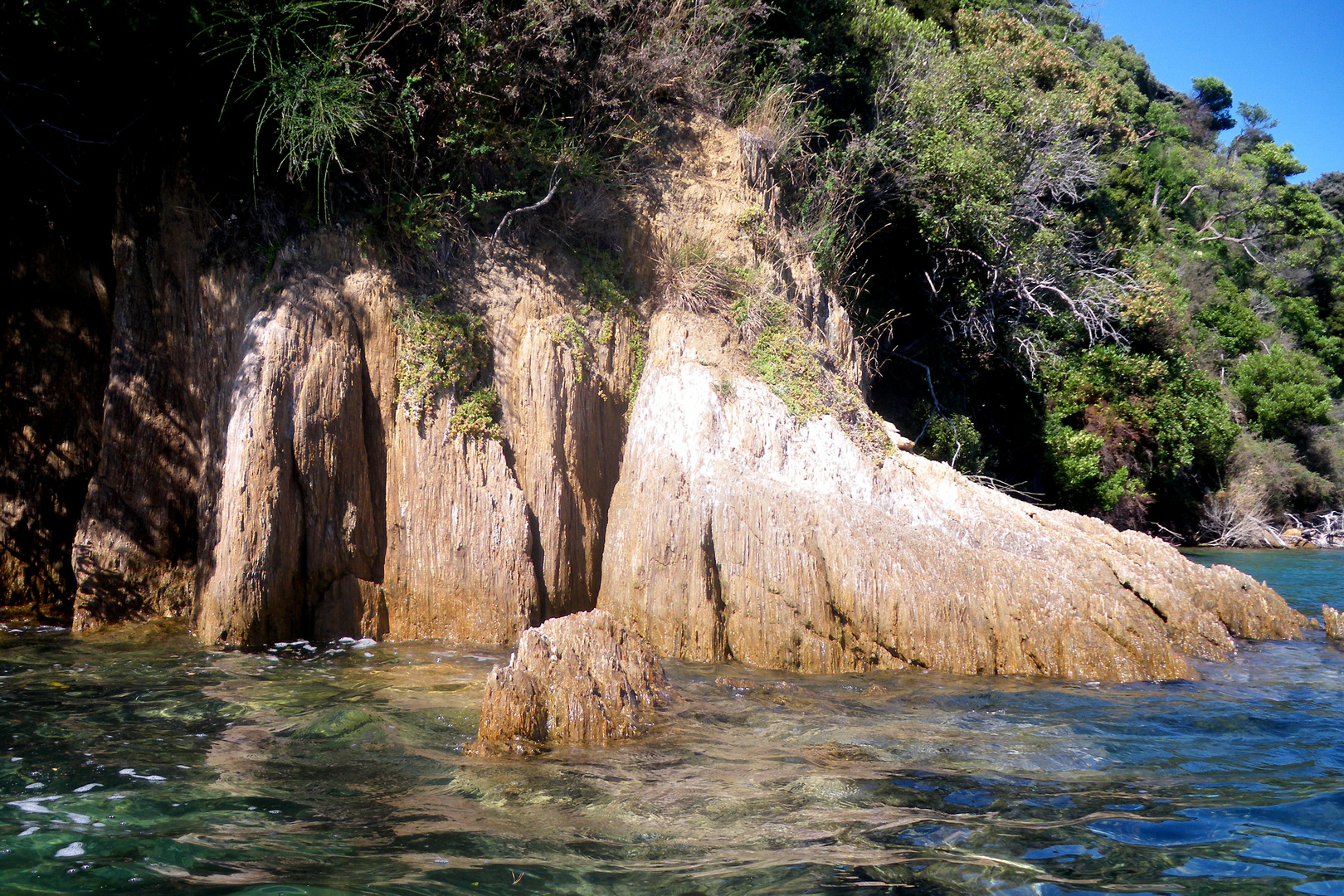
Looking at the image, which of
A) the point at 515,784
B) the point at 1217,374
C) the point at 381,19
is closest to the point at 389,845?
the point at 515,784

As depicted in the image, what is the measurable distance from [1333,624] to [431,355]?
8821 millimetres

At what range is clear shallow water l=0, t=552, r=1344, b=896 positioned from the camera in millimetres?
3297

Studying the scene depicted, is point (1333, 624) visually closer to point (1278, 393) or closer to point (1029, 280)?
point (1029, 280)

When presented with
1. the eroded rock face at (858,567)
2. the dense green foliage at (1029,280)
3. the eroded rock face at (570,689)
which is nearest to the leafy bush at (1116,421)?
the dense green foliage at (1029,280)

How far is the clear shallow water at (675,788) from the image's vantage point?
3297 millimetres

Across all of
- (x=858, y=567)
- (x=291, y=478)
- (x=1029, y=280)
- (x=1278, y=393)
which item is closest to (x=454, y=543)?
(x=291, y=478)

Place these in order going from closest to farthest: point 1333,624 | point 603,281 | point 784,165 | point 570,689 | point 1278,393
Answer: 1. point 570,689
2. point 1333,624
3. point 603,281
4. point 784,165
5. point 1278,393

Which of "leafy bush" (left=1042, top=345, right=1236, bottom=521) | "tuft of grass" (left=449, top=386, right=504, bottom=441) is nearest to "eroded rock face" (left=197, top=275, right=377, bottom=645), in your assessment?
"tuft of grass" (left=449, top=386, right=504, bottom=441)

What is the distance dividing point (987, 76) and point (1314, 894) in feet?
41.7

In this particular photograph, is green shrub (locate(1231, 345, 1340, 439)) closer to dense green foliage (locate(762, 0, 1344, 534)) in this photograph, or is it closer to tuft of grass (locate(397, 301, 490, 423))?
dense green foliage (locate(762, 0, 1344, 534))

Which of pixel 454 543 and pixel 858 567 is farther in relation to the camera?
pixel 454 543

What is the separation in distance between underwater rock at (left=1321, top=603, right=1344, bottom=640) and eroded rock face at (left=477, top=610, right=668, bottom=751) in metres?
6.80

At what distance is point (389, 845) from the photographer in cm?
346

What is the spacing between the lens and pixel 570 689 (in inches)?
204
